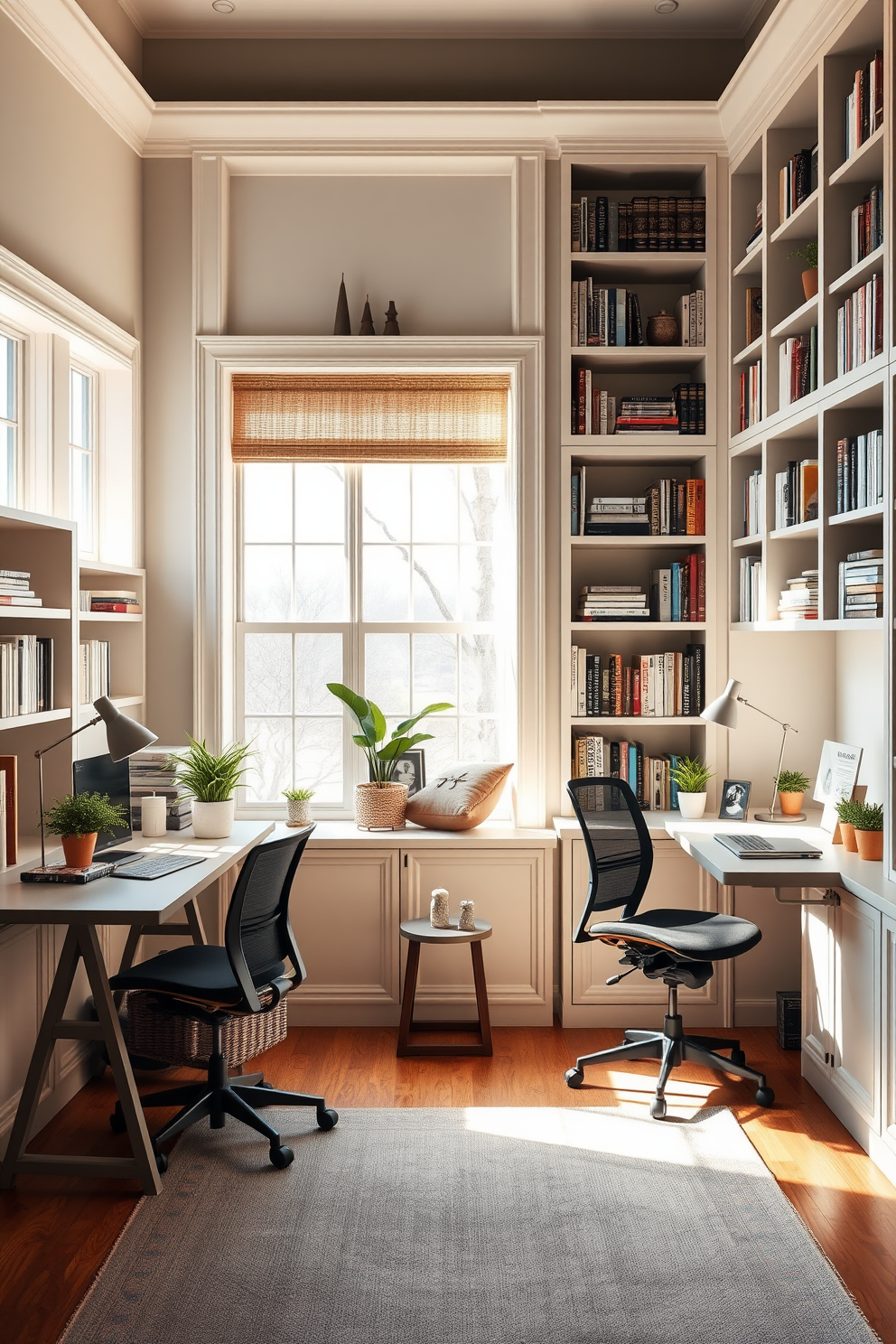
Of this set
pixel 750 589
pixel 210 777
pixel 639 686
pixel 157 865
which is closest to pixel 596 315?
pixel 750 589

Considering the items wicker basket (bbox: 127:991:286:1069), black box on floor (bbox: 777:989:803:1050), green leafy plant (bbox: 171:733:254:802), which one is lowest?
black box on floor (bbox: 777:989:803:1050)

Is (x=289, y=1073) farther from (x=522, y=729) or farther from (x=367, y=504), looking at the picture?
(x=367, y=504)

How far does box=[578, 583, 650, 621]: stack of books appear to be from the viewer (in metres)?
4.20

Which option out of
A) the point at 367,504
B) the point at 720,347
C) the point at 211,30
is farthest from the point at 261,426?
the point at 720,347

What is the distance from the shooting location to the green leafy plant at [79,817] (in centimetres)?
299

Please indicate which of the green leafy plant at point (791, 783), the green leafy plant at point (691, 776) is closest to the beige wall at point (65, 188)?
the green leafy plant at point (691, 776)

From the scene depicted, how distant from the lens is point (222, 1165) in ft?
9.50

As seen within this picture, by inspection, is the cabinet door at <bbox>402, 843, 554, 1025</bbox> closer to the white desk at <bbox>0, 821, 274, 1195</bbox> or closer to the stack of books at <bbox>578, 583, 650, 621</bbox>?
the stack of books at <bbox>578, 583, 650, 621</bbox>

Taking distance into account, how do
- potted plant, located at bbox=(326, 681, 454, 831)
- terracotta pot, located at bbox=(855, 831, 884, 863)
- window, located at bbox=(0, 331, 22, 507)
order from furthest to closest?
potted plant, located at bbox=(326, 681, 454, 831), window, located at bbox=(0, 331, 22, 507), terracotta pot, located at bbox=(855, 831, 884, 863)

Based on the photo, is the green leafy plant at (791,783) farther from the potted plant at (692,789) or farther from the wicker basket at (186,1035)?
the wicker basket at (186,1035)

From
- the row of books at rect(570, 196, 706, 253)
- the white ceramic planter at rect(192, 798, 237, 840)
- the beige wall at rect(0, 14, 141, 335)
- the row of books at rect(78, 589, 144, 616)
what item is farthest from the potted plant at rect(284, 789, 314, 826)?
the row of books at rect(570, 196, 706, 253)

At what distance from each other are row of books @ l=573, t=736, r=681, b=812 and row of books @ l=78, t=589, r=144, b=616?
6.07ft

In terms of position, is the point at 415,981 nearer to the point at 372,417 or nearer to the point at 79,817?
the point at 79,817

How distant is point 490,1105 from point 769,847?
1208 millimetres
